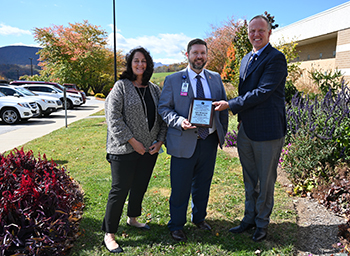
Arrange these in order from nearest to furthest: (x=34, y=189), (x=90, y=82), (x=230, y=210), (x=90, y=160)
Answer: (x=34, y=189) < (x=230, y=210) < (x=90, y=160) < (x=90, y=82)

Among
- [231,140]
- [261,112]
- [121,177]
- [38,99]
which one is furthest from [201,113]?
[38,99]

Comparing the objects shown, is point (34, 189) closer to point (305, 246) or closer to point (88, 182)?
point (88, 182)

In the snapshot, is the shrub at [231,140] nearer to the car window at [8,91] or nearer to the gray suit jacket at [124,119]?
the gray suit jacket at [124,119]

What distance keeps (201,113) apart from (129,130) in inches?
30.6

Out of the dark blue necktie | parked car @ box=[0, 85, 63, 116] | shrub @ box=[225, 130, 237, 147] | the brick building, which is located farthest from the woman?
parked car @ box=[0, 85, 63, 116]

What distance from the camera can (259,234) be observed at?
319 centimetres

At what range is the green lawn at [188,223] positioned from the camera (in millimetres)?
3061

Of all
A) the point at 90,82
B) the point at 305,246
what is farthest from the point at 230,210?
the point at 90,82

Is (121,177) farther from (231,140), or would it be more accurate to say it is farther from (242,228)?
(231,140)

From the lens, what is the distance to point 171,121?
116 inches

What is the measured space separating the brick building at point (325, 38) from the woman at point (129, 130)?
11.5 meters

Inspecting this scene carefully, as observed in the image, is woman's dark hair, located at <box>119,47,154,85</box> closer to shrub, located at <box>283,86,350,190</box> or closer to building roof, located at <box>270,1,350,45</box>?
shrub, located at <box>283,86,350,190</box>

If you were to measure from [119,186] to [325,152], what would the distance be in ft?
10.6

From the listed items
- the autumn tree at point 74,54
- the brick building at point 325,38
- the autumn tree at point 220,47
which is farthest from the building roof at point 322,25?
the autumn tree at point 74,54
